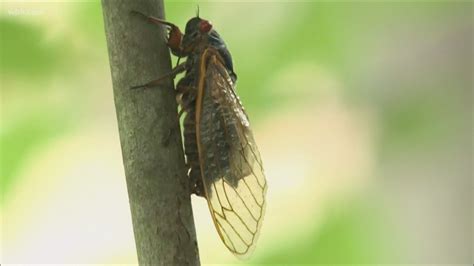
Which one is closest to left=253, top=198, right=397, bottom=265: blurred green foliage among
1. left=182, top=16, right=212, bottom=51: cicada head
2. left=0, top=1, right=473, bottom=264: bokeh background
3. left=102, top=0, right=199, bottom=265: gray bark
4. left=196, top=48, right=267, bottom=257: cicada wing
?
left=0, top=1, right=473, bottom=264: bokeh background

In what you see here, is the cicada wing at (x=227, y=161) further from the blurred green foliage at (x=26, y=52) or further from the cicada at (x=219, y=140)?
the blurred green foliage at (x=26, y=52)

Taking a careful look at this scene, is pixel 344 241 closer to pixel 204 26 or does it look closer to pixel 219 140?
pixel 219 140

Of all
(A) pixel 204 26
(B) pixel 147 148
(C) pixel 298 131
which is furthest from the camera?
(C) pixel 298 131

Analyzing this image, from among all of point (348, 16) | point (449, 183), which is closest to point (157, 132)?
point (348, 16)

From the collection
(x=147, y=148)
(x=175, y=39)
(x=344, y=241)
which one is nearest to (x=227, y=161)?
(x=175, y=39)

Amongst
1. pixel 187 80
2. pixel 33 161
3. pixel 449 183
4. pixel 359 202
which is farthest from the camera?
pixel 449 183

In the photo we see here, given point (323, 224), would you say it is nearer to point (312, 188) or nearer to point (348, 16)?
point (312, 188)

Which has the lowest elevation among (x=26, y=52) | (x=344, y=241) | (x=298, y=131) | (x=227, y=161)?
(x=344, y=241)
